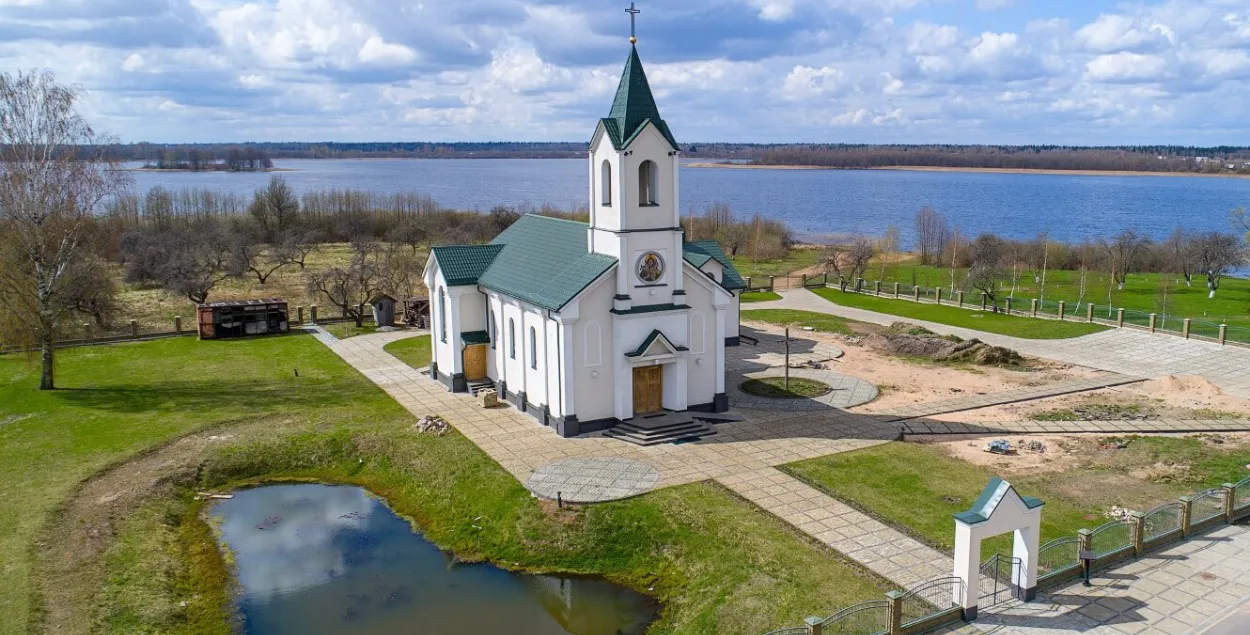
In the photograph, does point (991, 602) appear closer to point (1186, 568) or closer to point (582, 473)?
point (1186, 568)

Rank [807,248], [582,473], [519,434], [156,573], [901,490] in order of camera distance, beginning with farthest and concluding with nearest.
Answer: [807,248], [519,434], [582,473], [901,490], [156,573]

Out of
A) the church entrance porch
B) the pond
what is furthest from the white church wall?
the pond

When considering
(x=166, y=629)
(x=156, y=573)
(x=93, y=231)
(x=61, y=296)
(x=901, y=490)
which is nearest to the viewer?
(x=166, y=629)

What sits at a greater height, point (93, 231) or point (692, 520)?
point (93, 231)

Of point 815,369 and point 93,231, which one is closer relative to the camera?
point 815,369

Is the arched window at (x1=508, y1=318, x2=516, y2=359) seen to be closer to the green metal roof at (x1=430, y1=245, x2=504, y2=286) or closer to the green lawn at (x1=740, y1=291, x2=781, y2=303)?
the green metal roof at (x1=430, y1=245, x2=504, y2=286)

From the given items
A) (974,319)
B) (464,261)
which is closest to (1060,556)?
(464,261)

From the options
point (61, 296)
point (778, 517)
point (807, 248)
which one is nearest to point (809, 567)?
point (778, 517)
